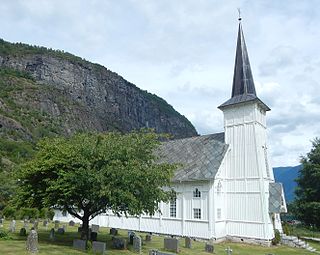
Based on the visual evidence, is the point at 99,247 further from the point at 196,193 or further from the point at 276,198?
the point at 276,198

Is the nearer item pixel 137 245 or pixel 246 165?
pixel 137 245

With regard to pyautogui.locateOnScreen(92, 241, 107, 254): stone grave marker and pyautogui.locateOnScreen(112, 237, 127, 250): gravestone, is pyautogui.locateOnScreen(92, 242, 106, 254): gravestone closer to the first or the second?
pyautogui.locateOnScreen(92, 241, 107, 254): stone grave marker

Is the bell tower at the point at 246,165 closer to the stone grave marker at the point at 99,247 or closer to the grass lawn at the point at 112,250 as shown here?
the grass lawn at the point at 112,250

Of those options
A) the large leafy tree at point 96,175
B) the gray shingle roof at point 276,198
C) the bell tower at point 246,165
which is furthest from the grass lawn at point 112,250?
the gray shingle roof at point 276,198

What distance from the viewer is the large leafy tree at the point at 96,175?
59.2 ft

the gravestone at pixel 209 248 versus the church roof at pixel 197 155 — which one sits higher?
the church roof at pixel 197 155

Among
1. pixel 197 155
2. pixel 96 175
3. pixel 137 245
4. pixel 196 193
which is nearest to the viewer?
pixel 96 175

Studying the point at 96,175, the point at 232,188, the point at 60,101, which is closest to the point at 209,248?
the point at 232,188

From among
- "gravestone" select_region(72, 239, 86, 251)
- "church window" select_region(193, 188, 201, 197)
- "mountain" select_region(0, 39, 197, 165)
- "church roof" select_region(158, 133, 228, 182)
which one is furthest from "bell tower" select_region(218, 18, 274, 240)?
"mountain" select_region(0, 39, 197, 165)

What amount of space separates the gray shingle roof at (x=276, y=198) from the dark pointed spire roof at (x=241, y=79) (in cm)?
706

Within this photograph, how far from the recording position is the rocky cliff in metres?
106

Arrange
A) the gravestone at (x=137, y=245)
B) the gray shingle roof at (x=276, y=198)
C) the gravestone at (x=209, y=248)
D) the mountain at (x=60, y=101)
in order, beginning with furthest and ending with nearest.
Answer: the mountain at (x=60, y=101) → the gray shingle roof at (x=276, y=198) → the gravestone at (x=209, y=248) → the gravestone at (x=137, y=245)

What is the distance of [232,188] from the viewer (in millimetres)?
28062

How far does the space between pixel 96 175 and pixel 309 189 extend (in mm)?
29733
